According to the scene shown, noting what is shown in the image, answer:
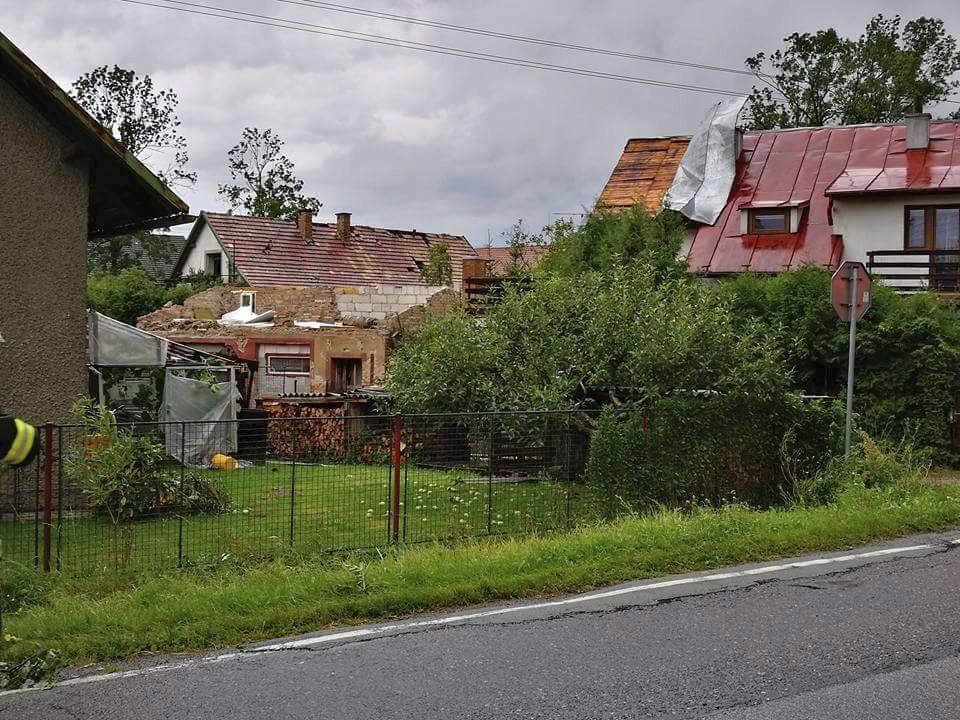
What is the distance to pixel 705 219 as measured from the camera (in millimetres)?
30188

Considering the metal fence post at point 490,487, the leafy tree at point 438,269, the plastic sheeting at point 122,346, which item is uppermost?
the leafy tree at point 438,269

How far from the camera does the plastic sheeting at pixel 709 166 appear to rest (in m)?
30.9

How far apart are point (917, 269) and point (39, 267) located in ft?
69.1

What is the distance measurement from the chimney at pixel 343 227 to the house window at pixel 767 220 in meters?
21.8

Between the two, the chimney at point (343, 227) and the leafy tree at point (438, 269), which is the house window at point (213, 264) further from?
the leafy tree at point (438, 269)

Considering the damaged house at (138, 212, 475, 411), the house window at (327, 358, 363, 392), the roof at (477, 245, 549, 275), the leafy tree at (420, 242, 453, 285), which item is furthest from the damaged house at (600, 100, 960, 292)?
the leafy tree at (420, 242, 453, 285)

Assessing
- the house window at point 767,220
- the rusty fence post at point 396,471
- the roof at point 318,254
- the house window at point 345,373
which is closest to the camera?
the rusty fence post at point 396,471

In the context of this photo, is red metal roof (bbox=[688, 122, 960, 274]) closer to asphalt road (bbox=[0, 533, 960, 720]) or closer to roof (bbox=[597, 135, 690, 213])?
roof (bbox=[597, 135, 690, 213])

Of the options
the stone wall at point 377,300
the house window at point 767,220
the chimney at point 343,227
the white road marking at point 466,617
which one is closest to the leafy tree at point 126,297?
the chimney at point 343,227

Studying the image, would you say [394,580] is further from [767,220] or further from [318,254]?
[318,254]

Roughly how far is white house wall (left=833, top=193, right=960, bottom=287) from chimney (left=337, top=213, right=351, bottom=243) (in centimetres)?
2405

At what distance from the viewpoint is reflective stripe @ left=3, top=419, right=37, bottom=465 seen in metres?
5.45

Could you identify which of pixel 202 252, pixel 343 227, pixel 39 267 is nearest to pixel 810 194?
pixel 39 267

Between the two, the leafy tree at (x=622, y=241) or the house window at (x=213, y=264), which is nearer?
the leafy tree at (x=622, y=241)
